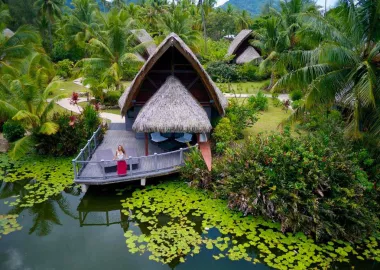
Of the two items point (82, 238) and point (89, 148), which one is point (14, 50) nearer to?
point (89, 148)

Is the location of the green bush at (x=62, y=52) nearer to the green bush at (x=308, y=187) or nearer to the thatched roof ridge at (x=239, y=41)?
the thatched roof ridge at (x=239, y=41)

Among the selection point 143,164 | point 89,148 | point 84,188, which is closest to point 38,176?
point 89,148

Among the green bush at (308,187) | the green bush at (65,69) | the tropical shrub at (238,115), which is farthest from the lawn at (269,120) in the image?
the green bush at (65,69)

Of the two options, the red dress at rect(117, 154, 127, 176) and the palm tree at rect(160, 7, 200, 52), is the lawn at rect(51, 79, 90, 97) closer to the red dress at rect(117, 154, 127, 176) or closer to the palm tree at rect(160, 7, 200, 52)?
the palm tree at rect(160, 7, 200, 52)

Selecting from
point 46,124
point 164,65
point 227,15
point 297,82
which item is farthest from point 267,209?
point 227,15

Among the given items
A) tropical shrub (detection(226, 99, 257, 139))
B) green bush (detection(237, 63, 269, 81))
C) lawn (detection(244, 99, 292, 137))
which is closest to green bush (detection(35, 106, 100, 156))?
tropical shrub (detection(226, 99, 257, 139))
